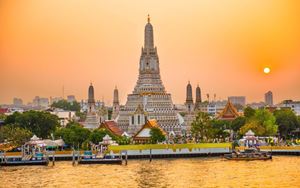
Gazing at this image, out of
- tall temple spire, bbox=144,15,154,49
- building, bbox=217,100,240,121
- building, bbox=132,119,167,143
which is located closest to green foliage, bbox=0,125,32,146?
building, bbox=132,119,167,143

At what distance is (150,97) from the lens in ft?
268

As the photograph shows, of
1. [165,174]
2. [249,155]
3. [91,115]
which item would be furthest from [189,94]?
[165,174]

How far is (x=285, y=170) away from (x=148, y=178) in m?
10.1

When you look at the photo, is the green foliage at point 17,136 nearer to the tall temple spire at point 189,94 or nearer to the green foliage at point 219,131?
the green foliage at point 219,131

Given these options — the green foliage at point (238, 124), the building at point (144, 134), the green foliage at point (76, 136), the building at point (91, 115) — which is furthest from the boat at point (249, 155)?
the building at point (91, 115)

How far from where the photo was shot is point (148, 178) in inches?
1763

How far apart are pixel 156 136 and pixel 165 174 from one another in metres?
21.0

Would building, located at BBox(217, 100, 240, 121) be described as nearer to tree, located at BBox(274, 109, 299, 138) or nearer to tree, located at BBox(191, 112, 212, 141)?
tree, located at BBox(274, 109, 299, 138)

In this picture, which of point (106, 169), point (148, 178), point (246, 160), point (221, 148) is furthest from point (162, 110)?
point (148, 178)

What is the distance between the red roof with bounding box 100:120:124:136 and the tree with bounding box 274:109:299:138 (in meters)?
17.6

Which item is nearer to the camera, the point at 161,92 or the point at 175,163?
the point at 175,163

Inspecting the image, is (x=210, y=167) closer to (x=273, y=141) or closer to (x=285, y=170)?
(x=285, y=170)

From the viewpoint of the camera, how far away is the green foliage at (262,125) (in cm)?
7106

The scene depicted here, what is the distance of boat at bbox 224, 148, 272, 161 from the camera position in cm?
5766
